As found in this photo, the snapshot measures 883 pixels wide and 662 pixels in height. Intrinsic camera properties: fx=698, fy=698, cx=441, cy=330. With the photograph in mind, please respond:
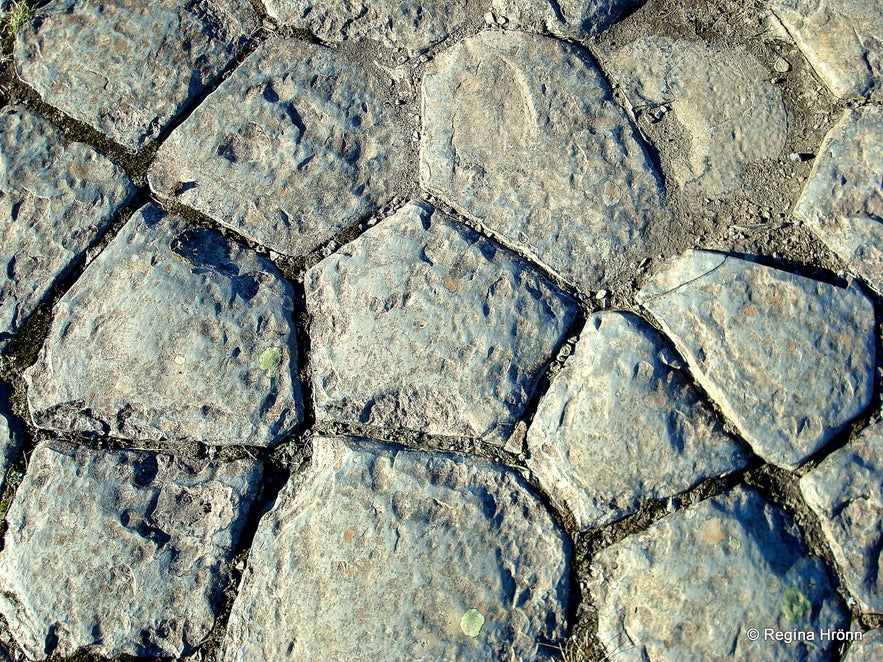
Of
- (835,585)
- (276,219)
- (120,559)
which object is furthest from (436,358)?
(835,585)

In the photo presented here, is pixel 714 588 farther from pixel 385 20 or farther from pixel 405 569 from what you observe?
pixel 385 20

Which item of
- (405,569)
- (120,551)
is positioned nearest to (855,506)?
(405,569)

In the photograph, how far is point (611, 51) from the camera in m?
2.13

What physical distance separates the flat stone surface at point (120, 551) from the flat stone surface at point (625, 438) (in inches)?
33.0

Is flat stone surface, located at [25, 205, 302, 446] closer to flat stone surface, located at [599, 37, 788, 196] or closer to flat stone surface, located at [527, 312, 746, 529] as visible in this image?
flat stone surface, located at [527, 312, 746, 529]

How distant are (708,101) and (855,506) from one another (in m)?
1.20

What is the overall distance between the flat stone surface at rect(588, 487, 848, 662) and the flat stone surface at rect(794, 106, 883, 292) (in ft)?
2.47

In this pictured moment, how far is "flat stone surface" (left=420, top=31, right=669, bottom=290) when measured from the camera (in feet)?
6.53

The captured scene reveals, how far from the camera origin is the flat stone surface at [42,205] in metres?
2.06

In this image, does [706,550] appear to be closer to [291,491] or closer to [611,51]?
[291,491]

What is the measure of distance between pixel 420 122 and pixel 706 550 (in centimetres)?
143

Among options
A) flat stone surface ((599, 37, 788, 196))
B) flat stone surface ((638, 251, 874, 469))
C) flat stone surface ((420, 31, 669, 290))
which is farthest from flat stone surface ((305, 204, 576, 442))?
flat stone surface ((599, 37, 788, 196))

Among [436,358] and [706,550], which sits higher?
[436,358]

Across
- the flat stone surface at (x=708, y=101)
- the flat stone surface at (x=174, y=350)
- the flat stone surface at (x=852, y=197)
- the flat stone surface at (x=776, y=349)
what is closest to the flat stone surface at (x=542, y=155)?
the flat stone surface at (x=708, y=101)
